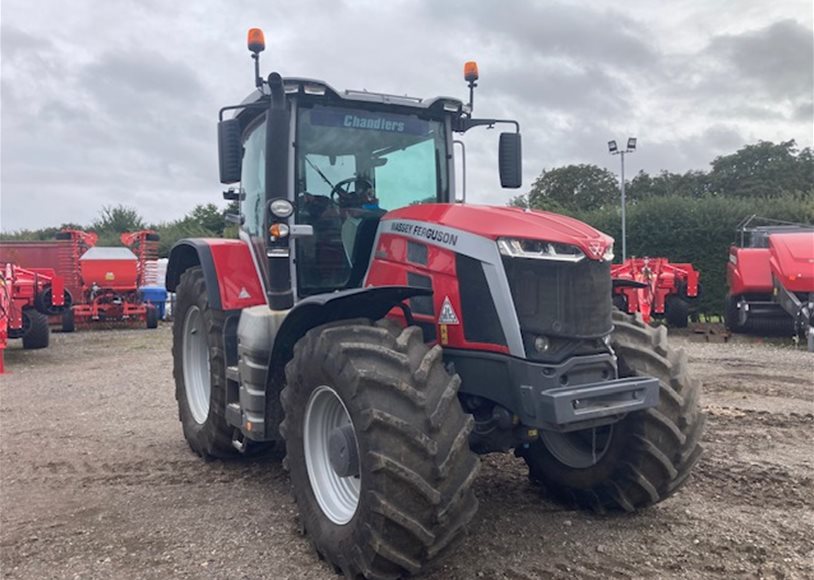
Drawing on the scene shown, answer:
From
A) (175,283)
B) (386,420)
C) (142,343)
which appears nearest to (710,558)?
(386,420)

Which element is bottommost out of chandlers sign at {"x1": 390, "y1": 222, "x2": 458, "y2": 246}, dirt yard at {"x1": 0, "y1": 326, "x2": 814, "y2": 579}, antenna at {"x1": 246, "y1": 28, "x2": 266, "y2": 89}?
dirt yard at {"x1": 0, "y1": 326, "x2": 814, "y2": 579}

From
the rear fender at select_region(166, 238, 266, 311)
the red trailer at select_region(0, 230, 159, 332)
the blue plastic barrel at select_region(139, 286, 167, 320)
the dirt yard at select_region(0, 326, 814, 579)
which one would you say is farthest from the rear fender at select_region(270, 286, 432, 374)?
the blue plastic barrel at select_region(139, 286, 167, 320)

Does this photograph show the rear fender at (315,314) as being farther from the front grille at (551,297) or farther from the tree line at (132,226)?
the tree line at (132,226)

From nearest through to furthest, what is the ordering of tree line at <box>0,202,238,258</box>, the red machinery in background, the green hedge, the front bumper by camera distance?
the front bumper
the red machinery in background
the green hedge
tree line at <box>0,202,238,258</box>

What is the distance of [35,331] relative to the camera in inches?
511

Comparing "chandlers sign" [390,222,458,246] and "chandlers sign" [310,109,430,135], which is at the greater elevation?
"chandlers sign" [310,109,430,135]

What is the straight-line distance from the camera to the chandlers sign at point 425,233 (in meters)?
3.70

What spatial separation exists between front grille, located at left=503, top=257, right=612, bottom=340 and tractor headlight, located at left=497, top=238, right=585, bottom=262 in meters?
0.03

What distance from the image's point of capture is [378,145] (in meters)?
4.63

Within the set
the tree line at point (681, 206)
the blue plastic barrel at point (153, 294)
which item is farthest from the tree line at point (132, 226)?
the blue plastic barrel at point (153, 294)

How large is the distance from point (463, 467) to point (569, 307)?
964 mm

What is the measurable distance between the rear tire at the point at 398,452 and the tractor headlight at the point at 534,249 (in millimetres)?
590

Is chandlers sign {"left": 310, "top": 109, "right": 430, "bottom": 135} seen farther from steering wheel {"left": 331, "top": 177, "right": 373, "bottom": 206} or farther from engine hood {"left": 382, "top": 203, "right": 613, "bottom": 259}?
engine hood {"left": 382, "top": 203, "right": 613, "bottom": 259}

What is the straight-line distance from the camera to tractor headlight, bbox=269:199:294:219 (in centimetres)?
403
